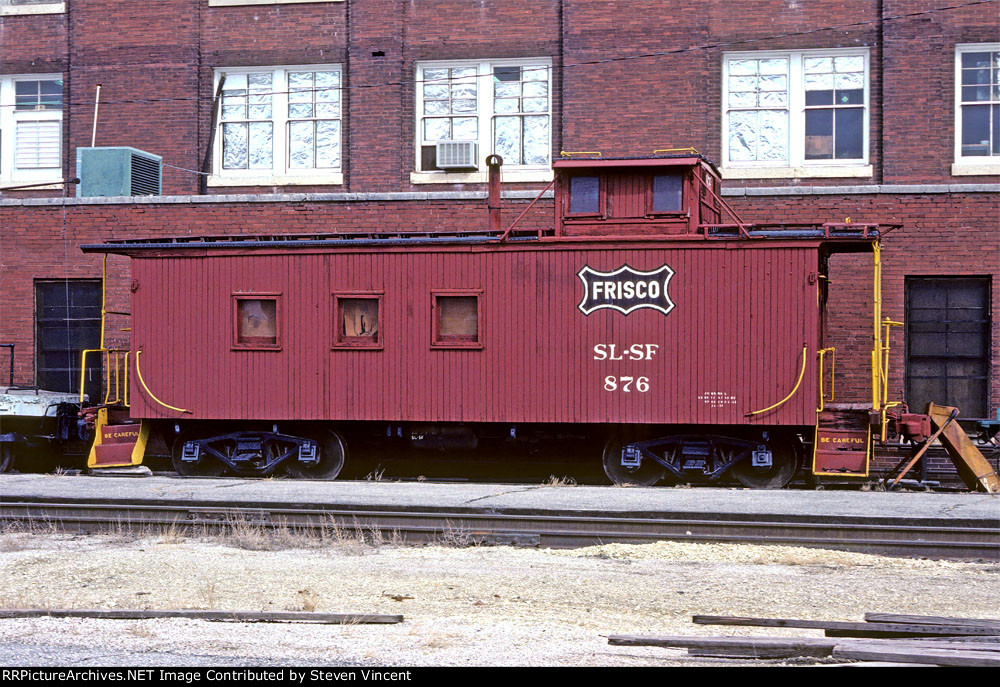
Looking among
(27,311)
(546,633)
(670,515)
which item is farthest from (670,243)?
(27,311)

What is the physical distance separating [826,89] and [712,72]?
226 centimetres

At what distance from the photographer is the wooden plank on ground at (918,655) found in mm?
6188

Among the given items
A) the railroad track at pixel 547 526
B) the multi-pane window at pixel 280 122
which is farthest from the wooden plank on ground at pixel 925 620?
the multi-pane window at pixel 280 122

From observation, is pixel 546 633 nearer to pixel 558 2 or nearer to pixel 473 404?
pixel 473 404

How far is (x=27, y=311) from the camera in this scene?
22.6 meters

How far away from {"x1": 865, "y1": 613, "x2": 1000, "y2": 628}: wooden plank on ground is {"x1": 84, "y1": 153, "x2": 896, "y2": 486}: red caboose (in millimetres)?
8093

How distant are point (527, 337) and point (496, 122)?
7721mm

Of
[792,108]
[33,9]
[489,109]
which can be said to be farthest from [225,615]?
[33,9]

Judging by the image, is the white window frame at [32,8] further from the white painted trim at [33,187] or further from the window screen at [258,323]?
the window screen at [258,323]

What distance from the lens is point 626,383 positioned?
16.5m

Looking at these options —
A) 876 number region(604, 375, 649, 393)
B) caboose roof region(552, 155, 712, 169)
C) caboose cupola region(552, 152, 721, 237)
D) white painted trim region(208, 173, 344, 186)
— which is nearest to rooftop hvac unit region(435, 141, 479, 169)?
white painted trim region(208, 173, 344, 186)

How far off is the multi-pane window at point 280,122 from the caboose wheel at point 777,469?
11384mm

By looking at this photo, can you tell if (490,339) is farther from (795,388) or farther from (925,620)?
(925,620)

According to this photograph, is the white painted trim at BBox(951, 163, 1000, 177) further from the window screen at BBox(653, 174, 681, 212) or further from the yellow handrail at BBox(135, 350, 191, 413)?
the yellow handrail at BBox(135, 350, 191, 413)
